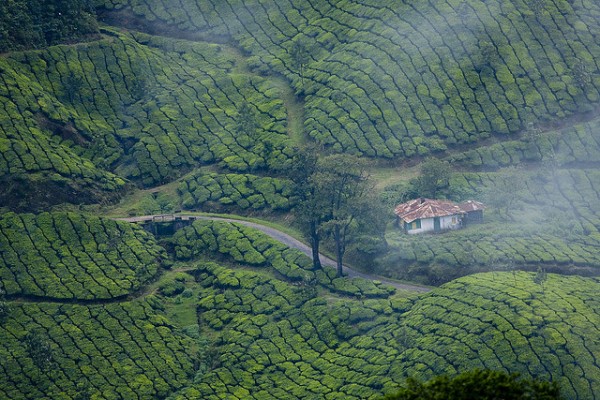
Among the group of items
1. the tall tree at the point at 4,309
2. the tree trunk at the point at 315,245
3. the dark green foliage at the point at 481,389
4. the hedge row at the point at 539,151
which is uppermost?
the hedge row at the point at 539,151

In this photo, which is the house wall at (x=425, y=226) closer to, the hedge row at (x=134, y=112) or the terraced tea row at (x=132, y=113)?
the terraced tea row at (x=132, y=113)

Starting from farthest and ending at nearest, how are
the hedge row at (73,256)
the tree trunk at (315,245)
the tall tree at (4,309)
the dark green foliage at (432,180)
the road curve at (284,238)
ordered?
1. the dark green foliage at (432,180)
2. the tree trunk at (315,245)
3. the hedge row at (73,256)
4. the road curve at (284,238)
5. the tall tree at (4,309)

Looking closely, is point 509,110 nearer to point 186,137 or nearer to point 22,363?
point 186,137

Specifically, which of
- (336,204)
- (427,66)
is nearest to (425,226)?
(336,204)

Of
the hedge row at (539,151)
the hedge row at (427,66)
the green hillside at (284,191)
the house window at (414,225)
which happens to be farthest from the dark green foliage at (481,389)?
the hedge row at (427,66)

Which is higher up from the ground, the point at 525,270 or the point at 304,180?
the point at 304,180

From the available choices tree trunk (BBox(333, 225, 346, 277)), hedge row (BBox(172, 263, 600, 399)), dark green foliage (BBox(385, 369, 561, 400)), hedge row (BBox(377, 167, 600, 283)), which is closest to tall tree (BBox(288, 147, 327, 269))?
tree trunk (BBox(333, 225, 346, 277))

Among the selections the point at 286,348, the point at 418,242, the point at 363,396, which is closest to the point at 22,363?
the point at 286,348

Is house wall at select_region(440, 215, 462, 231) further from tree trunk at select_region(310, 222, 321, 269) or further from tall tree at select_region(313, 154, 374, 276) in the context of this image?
tree trunk at select_region(310, 222, 321, 269)
